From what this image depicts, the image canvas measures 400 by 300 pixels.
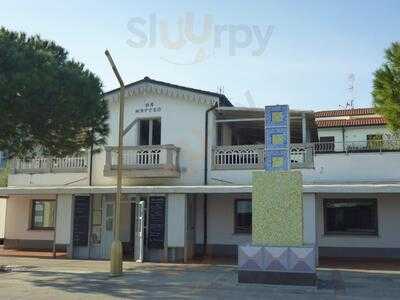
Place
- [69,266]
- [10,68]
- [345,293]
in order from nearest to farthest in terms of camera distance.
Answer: [345,293], [10,68], [69,266]

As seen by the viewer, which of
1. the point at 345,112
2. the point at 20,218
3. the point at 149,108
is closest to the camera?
the point at 149,108

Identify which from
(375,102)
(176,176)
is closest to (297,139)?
(375,102)

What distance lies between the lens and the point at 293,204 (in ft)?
46.6

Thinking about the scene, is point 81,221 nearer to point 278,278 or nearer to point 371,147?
point 278,278

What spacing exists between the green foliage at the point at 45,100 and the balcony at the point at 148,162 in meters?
3.31

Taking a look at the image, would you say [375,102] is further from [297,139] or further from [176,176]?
[176,176]

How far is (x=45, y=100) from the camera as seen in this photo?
15797 millimetres

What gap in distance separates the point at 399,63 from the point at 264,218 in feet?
33.3

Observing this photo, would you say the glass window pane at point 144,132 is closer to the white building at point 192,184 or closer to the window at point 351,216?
the white building at point 192,184

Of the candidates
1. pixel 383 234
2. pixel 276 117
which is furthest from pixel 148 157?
pixel 383 234

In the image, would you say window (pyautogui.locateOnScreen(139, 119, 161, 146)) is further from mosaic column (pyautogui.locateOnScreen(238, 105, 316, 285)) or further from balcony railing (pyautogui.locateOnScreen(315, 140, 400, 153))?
mosaic column (pyautogui.locateOnScreen(238, 105, 316, 285))

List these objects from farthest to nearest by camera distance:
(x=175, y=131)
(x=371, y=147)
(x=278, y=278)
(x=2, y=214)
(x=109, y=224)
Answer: (x=2, y=214) → (x=175, y=131) → (x=109, y=224) → (x=371, y=147) → (x=278, y=278)

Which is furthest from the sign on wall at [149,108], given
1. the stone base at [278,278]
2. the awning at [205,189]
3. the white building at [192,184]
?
the stone base at [278,278]

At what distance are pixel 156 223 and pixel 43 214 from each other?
8035 mm
